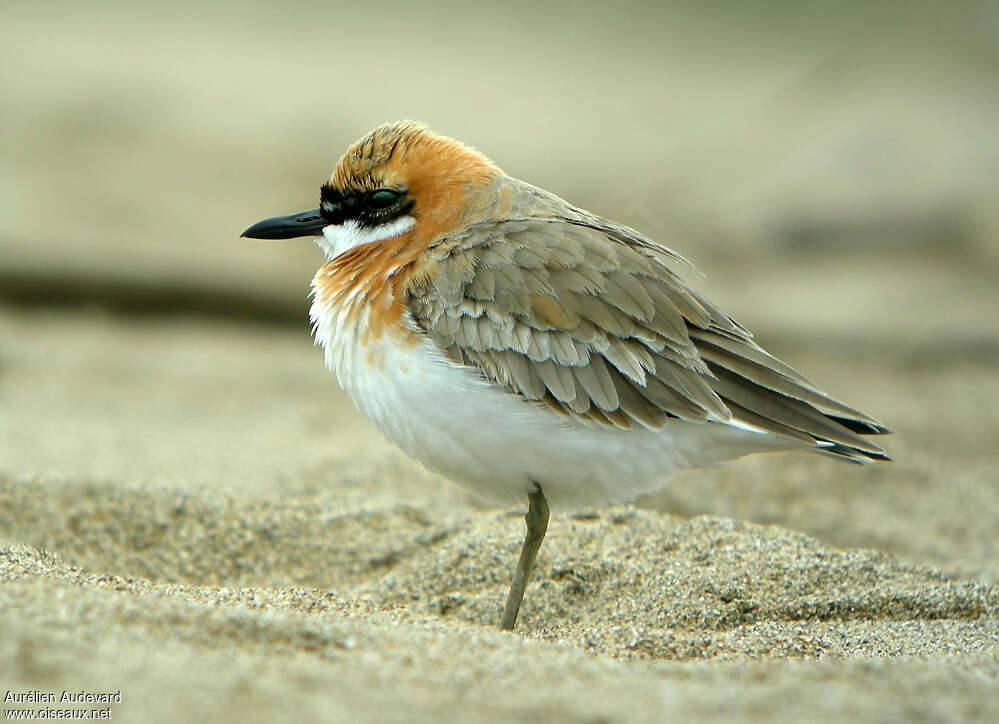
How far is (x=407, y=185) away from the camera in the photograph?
412cm

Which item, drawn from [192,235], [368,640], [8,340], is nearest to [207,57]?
[192,235]

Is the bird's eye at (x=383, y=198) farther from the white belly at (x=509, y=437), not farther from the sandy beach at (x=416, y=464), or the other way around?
the sandy beach at (x=416, y=464)

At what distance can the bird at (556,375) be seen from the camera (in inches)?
142

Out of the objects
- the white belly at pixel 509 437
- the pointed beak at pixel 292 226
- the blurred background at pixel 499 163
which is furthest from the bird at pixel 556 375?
the blurred background at pixel 499 163

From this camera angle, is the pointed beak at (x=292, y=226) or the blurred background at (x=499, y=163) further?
the blurred background at (x=499, y=163)

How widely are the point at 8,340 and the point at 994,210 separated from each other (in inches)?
306

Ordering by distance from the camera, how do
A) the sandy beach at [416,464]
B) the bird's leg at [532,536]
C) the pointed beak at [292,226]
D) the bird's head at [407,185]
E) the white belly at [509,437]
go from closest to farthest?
the sandy beach at [416,464] < the white belly at [509,437] < the bird's leg at [532,536] < the bird's head at [407,185] < the pointed beak at [292,226]

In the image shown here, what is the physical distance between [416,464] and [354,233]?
1851 millimetres

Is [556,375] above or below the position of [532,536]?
above

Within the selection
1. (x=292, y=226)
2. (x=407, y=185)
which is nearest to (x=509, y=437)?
(x=407, y=185)

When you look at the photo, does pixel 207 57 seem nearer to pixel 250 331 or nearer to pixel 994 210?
pixel 250 331

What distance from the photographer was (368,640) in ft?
9.61

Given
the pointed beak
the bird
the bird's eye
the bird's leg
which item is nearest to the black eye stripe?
the bird's eye

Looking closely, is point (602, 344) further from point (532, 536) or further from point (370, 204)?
point (370, 204)
